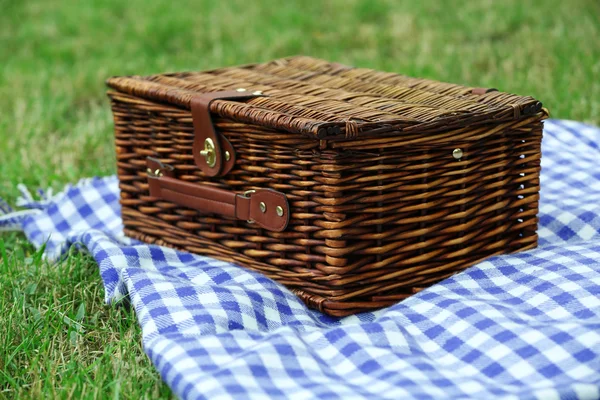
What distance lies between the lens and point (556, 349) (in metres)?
1.33

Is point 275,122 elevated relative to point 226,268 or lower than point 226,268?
elevated

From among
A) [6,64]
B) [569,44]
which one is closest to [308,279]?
[569,44]

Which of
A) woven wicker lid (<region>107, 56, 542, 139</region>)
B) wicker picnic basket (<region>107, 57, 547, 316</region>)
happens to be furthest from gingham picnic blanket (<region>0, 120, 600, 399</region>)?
woven wicker lid (<region>107, 56, 542, 139</region>)

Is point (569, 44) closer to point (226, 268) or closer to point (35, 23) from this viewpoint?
point (226, 268)

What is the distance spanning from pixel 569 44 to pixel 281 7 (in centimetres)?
153

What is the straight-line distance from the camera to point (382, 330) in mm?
1433

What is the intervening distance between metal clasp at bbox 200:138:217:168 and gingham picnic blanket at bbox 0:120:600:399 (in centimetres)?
20

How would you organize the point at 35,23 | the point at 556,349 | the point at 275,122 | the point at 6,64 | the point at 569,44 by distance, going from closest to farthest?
1. the point at 556,349
2. the point at 275,122
3. the point at 569,44
4. the point at 6,64
5. the point at 35,23

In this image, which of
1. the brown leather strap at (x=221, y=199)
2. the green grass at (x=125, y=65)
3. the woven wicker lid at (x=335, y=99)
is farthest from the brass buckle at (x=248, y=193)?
the green grass at (x=125, y=65)

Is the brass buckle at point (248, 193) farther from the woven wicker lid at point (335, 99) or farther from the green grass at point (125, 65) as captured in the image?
the green grass at point (125, 65)

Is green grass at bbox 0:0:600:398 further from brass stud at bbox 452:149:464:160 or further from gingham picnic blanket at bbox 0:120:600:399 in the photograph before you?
brass stud at bbox 452:149:464:160

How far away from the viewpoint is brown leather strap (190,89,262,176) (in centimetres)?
167

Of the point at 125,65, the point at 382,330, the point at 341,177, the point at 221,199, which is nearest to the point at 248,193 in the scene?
the point at 221,199

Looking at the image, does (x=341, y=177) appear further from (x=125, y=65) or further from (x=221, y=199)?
(x=125, y=65)
